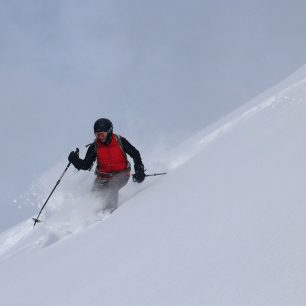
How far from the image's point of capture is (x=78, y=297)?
2.95 metres

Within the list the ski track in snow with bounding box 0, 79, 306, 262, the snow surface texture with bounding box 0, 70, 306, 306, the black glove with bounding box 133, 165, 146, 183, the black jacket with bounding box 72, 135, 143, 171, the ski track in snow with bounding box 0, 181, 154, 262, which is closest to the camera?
the snow surface texture with bounding box 0, 70, 306, 306

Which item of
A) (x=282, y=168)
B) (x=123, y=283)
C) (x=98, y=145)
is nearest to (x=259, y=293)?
(x=123, y=283)

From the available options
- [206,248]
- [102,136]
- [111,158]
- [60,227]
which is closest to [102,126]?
[102,136]

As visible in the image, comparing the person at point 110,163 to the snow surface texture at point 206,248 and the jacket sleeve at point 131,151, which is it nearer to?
the jacket sleeve at point 131,151

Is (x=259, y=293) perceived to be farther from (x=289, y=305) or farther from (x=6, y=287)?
(x=6, y=287)

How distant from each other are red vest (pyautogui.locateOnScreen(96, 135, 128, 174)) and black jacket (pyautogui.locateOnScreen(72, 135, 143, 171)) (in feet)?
0.37

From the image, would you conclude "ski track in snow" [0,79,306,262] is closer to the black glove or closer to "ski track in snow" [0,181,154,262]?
"ski track in snow" [0,181,154,262]

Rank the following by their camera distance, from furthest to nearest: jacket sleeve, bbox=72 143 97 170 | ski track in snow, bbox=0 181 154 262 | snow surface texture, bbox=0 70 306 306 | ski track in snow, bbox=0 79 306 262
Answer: jacket sleeve, bbox=72 143 97 170 → ski track in snow, bbox=0 79 306 262 → ski track in snow, bbox=0 181 154 262 → snow surface texture, bbox=0 70 306 306

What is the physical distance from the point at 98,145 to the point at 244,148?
2.91 meters

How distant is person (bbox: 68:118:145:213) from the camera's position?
7.60m

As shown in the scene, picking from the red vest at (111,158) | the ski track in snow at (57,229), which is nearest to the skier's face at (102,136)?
the red vest at (111,158)

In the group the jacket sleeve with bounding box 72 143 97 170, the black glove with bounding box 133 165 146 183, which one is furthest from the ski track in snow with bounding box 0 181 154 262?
the jacket sleeve with bounding box 72 143 97 170

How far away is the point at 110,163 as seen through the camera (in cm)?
781

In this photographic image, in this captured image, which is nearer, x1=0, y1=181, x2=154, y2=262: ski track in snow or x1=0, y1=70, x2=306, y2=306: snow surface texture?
x1=0, y1=70, x2=306, y2=306: snow surface texture
